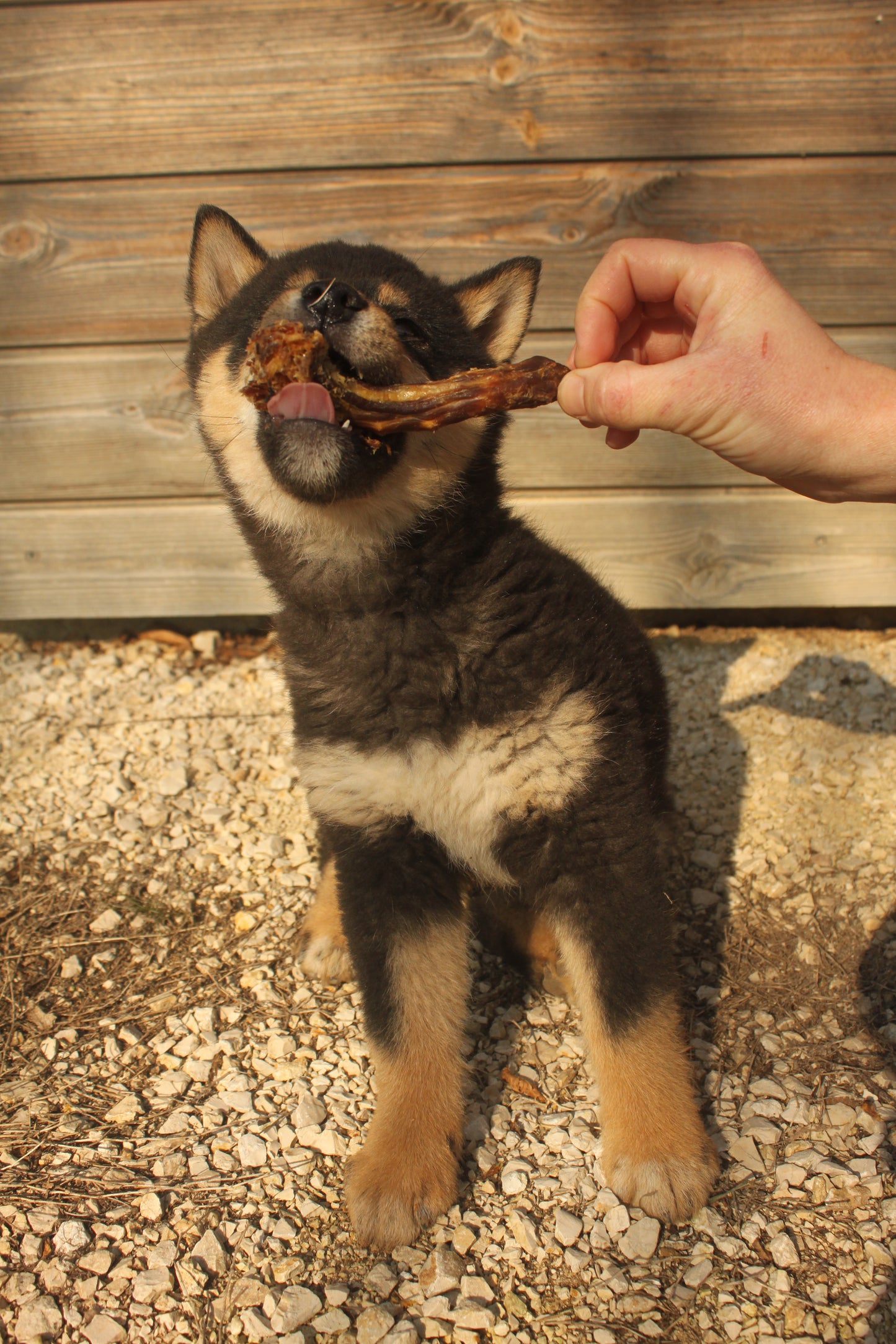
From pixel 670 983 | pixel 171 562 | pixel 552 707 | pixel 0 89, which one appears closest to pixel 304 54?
pixel 0 89

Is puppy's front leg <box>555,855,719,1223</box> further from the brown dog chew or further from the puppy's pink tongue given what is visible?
the puppy's pink tongue

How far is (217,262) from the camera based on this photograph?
2.93 meters

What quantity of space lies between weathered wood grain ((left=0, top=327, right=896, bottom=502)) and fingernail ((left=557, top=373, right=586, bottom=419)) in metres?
2.45

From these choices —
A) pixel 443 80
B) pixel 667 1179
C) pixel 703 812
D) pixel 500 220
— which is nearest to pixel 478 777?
pixel 667 1179

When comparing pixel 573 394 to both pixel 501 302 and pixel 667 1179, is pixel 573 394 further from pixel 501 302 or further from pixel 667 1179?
pixel 667 1179

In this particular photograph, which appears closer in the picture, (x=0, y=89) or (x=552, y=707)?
(x=552, y=707)

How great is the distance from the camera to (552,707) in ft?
7.90

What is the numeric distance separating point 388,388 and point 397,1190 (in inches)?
78.2

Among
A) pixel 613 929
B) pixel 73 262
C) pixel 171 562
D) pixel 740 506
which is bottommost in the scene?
pixel 171 562

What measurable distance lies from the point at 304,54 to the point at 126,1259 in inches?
182

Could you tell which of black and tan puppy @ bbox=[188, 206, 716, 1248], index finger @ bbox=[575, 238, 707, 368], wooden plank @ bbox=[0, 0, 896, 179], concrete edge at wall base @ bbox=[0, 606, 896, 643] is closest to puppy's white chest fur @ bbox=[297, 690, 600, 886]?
black and tan puppy @ bbox=[188, 206, 716, 1248]

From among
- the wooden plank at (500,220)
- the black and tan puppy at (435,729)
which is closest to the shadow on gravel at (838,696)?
the wooden plank at (500,220)

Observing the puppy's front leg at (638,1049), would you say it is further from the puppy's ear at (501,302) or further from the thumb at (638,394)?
the puppy's ear at (501,302)

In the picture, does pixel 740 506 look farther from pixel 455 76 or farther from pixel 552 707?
pixel 552 707
